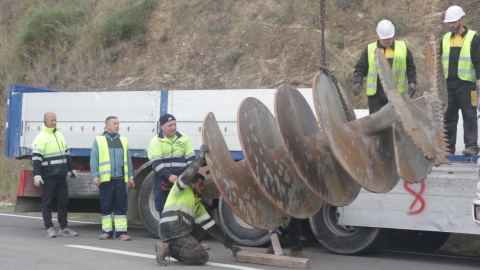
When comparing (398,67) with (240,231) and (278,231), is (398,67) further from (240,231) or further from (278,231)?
(240,231)

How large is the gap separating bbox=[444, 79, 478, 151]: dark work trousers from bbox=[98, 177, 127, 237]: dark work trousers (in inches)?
176

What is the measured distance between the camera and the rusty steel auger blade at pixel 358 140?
7.22 metres

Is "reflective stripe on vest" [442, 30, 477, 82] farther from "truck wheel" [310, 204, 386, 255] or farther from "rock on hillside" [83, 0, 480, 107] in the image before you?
"rock on hillside" [83, 0, 480, 107]

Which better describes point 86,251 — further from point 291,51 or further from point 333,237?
point 291,51

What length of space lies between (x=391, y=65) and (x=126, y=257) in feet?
12.7

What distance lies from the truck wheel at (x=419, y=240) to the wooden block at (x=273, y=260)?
217 centimetres

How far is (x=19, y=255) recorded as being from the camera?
26.2ft

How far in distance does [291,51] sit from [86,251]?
9.37 meters

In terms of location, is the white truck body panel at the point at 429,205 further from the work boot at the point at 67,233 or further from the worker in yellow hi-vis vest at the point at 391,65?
the work boot at the point at 67,233

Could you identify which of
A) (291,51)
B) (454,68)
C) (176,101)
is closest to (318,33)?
(291,51)

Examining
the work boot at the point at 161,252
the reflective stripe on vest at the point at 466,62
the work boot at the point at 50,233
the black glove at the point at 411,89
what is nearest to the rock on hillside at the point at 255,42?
the black glove at the point at 411,89

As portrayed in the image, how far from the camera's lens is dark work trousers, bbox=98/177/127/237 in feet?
33.0

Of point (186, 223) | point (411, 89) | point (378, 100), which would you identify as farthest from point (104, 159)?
point (411, 89)

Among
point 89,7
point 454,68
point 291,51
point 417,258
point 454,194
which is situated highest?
point 89,7
